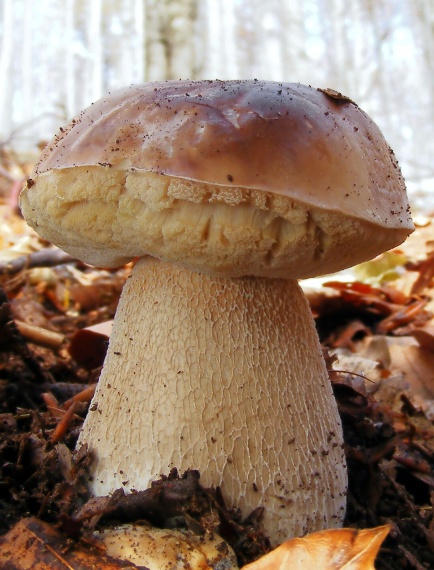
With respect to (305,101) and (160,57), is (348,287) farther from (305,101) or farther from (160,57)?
(160,57)

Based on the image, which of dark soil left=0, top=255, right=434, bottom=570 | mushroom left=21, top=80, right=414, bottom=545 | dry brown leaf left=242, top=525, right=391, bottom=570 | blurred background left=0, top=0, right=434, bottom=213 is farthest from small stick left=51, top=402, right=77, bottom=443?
blurred background left=0, top=0, right=434, bottom=213

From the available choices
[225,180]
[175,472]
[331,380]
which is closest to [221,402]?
[175,472]

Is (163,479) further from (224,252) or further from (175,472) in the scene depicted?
(224,252)

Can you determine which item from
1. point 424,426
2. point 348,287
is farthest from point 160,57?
point 424,426

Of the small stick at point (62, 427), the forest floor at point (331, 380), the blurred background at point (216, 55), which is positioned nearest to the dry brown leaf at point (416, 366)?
the forest floor at point (331, 380)

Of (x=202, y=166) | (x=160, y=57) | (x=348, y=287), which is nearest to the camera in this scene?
(x=202, y=166)
